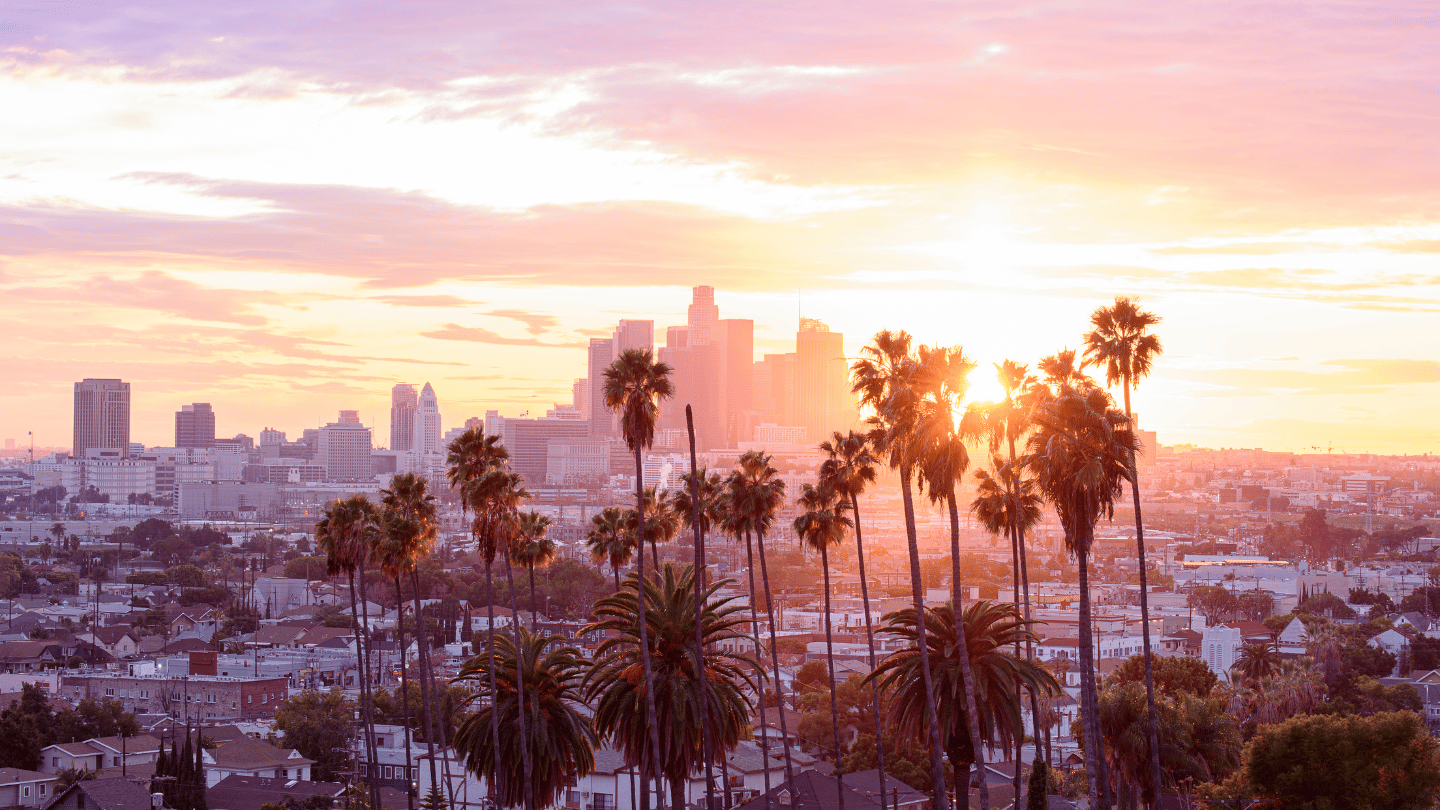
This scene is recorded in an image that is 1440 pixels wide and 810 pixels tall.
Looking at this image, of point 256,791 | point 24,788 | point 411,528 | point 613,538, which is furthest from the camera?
point 24,788

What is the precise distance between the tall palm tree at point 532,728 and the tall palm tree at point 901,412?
11.1 meters

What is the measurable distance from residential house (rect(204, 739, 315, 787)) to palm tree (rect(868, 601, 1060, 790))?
49.3 meters

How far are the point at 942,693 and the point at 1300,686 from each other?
3575 centimetres

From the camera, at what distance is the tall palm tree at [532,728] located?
42188 mm

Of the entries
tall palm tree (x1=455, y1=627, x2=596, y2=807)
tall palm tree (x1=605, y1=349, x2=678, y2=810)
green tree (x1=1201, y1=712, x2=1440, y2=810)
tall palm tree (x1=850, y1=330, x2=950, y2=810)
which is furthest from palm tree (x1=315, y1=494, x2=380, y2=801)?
green tree (x1=1201, y1=712, x2=1440, y2=810)

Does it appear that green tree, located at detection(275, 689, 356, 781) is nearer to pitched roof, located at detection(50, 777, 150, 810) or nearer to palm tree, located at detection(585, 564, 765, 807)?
pitched roof, located at detection(50, 777, 150, 810)

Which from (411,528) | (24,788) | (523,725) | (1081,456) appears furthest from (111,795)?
(1081,456)

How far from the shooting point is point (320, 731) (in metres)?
85.6

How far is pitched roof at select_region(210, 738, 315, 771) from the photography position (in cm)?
7712

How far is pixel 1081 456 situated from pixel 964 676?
6804mm

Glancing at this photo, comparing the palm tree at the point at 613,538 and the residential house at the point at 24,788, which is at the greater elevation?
the palm tree at the point at 613,538

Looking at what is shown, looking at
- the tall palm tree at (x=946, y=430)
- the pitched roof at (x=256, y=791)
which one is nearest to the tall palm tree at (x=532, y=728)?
the tall palm tree at (x=946, y=430)

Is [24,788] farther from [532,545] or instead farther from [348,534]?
[532,545]

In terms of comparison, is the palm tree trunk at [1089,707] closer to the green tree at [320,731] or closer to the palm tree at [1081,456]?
the palm tree at [1081,456]
